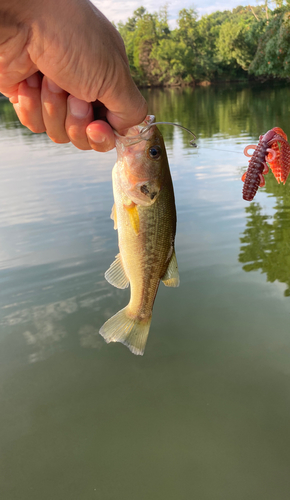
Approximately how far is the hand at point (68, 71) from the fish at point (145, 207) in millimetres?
113

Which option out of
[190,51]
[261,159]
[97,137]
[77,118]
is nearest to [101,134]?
[97,137]

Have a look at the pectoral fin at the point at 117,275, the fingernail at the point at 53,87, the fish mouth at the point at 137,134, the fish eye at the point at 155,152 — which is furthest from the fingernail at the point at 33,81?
the pectoral fin at the point at 117,275

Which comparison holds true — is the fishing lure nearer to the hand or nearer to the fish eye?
the fish eye

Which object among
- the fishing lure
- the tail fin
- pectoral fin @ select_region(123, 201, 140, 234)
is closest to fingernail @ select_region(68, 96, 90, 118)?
pectoral fin @ select_region(123, 201, 140, 234)

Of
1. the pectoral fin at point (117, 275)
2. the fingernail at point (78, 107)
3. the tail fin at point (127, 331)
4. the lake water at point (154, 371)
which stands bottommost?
the lake water at point (154, 371)

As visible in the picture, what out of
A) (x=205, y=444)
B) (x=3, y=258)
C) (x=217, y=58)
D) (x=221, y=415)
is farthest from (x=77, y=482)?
(x=217, y=58)

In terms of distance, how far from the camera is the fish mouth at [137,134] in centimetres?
210

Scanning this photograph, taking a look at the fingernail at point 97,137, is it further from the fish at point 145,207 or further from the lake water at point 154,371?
the lake water at point 154,371

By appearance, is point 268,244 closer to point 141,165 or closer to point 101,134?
point 141,165

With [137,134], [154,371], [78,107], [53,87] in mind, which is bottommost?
[154,371]

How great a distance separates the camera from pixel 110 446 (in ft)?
12.3

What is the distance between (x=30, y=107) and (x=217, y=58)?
7922 cm

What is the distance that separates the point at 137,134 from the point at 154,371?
311 centimetres

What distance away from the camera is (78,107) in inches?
82.5
